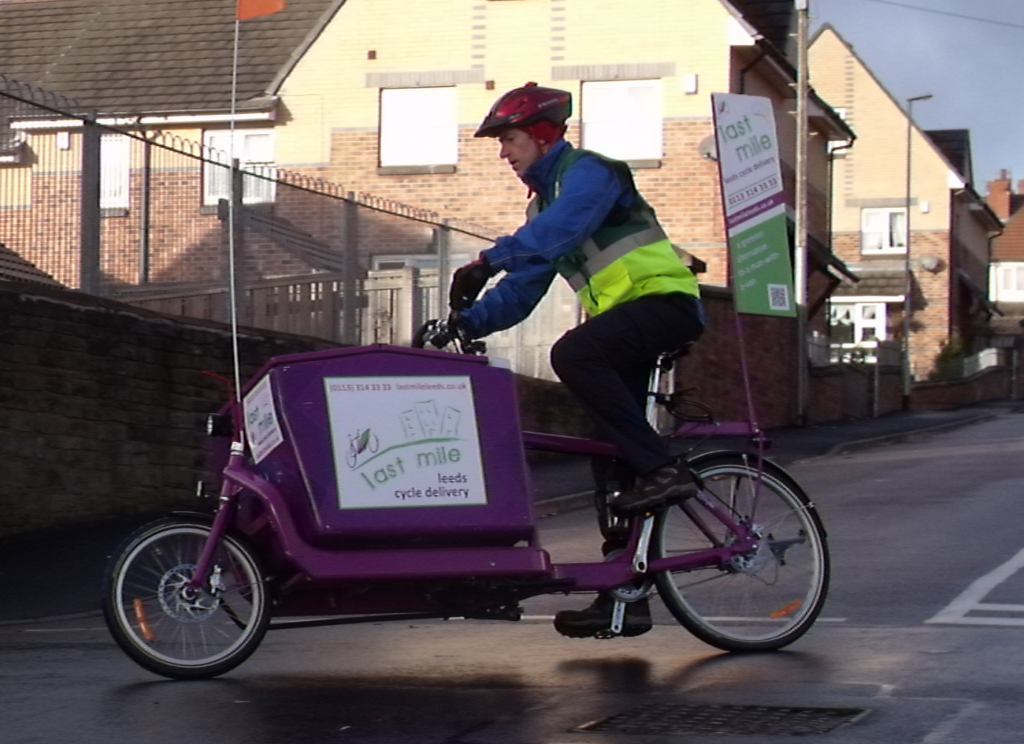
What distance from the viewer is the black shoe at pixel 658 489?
639 centimetres

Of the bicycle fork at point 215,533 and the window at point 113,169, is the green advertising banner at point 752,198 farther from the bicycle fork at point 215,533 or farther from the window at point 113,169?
the bicycle fork at point 215,533

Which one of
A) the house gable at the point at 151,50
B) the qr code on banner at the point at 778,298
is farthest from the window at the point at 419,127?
the qr code on banner at the point at 778,298

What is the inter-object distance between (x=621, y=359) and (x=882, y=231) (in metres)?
52.5

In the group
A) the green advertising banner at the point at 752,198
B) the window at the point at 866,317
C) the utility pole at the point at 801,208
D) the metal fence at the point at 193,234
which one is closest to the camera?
the metal fence at the point at 193,234

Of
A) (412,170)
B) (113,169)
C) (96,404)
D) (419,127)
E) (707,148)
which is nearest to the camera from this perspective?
(96,404)

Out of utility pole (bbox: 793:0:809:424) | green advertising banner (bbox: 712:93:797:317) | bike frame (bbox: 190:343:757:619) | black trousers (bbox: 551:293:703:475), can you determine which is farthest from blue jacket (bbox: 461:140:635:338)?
utility pole (bbox: 793:0:809:424)

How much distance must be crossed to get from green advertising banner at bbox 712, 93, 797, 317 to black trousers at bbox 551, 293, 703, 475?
510 inches

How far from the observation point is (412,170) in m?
31.4

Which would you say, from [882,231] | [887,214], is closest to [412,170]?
[882,231]

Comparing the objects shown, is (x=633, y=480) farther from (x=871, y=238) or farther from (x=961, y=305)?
(x=961, y=305)

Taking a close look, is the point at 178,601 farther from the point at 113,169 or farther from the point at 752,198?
the point at 752,198

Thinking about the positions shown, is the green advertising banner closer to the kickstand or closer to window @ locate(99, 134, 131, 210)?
window @ locate(99, 134, 131, 210)

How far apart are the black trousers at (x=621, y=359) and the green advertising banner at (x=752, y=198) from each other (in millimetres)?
12961

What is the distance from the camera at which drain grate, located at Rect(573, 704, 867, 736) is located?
4959 millimetres
